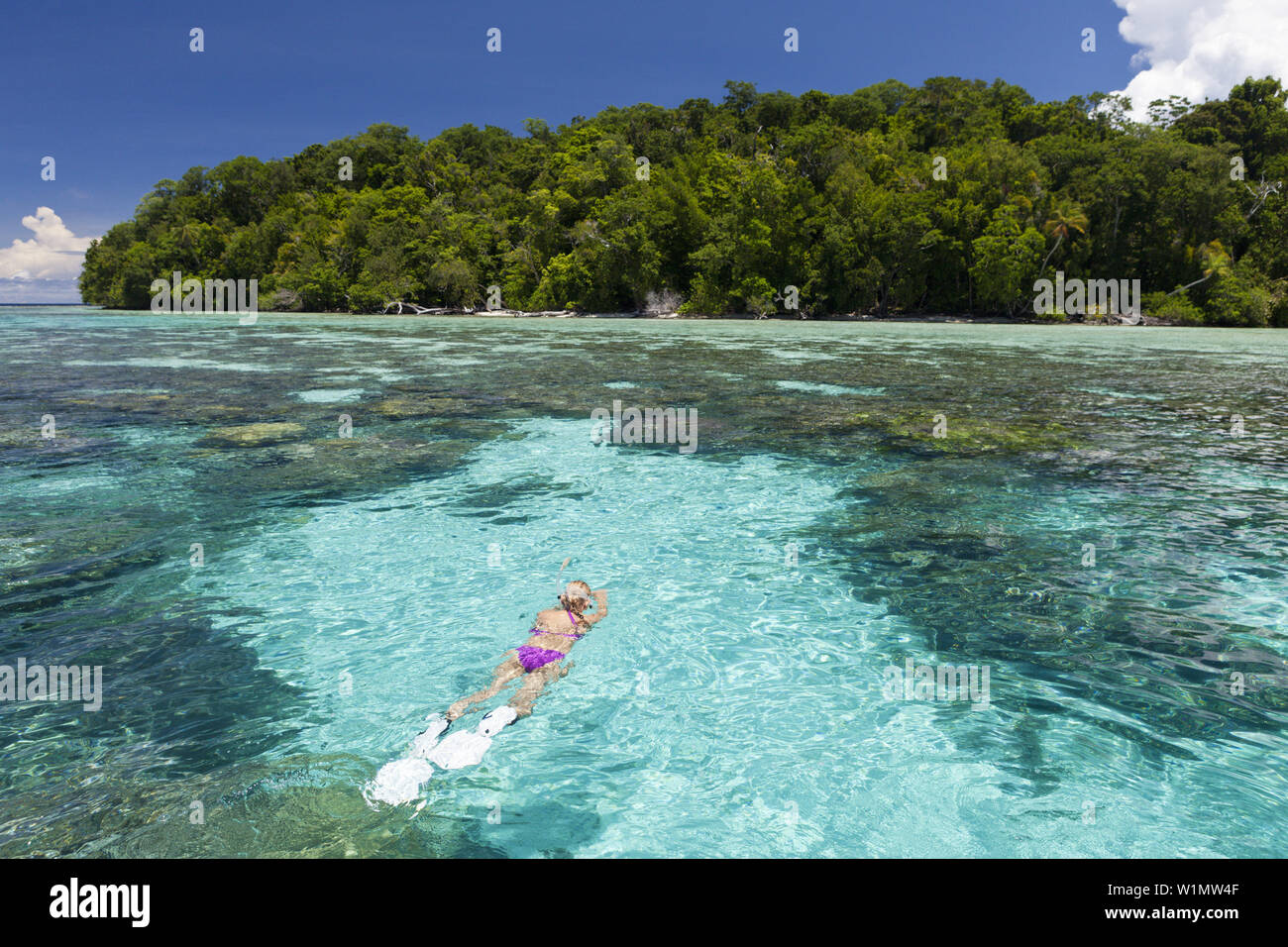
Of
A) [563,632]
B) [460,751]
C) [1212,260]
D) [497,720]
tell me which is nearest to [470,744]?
[460,751]

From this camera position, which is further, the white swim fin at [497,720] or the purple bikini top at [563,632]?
the purple bikini top at [563,632]

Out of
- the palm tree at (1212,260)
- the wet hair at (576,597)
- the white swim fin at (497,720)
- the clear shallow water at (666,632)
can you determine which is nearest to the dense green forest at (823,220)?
the palm tree at (1212,260)

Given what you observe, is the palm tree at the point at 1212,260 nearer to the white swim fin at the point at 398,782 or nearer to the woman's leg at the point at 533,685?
the woman's leg at the point at 533,685

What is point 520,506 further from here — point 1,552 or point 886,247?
point 886,247

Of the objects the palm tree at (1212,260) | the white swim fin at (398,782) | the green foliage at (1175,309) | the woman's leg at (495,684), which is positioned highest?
the palm tree at (1212,260)

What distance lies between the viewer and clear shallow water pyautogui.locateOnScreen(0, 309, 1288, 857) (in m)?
3.79

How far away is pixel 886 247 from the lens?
205 ft

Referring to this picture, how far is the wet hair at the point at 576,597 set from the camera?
236 inches

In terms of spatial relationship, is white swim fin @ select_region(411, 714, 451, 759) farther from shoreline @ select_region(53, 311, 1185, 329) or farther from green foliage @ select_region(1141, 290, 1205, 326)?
green foliage @ select_region(1141, 290, 1205, 326)

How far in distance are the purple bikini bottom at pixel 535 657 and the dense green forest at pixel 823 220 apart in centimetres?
6425

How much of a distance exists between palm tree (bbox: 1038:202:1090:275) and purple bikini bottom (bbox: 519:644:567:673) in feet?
228

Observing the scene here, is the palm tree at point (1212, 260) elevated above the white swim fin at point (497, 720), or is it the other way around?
the palm tree at point (1212, 260)

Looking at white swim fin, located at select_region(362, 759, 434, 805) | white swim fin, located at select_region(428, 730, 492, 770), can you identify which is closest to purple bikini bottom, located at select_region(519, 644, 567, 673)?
white swim fin, located at select_region(428, 730, 492, 770)
